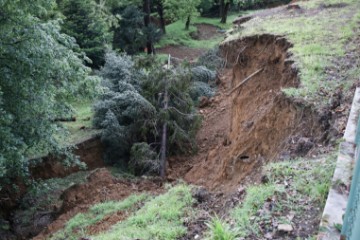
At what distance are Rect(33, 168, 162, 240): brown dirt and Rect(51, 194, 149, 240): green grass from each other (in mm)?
463

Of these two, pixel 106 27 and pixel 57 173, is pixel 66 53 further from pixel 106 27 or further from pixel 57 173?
pixel 106 27

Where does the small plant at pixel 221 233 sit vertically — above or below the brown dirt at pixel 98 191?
above

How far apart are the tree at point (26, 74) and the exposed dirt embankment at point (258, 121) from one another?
395 cm

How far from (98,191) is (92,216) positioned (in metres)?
1.68

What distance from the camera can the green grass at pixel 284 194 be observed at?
14.7 ft

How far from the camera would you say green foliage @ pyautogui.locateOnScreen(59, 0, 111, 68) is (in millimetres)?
18703

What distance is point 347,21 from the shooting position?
460 inches

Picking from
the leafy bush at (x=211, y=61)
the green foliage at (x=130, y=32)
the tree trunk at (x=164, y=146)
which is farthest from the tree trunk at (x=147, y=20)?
the tree trunk at (x=164, y=146)

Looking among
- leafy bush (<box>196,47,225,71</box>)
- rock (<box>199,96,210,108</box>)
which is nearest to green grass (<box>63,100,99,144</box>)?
rock (<box>199,96,210,108</box>)

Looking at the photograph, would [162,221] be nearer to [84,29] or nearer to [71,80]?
[71,80]

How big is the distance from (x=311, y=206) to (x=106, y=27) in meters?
15.6

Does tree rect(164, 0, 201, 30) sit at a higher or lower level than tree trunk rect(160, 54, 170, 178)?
higher

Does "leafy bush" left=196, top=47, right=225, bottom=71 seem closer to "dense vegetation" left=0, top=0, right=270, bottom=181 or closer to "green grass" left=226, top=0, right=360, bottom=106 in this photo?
"dense vegetation" left=0, top=0, right=270, bottom=181

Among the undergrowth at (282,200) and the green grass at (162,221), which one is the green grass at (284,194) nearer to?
the undergrowth at (282,200)
